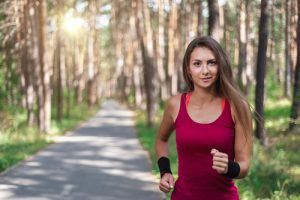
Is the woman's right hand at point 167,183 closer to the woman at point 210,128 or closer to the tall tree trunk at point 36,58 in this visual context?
the woman at point 210,128

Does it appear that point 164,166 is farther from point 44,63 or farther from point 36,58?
point 44,63

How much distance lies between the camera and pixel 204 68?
108 inches

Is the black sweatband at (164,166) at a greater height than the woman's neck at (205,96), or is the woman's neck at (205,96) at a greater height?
the woman's neck at (205,96)

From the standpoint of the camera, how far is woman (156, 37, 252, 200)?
268 cm

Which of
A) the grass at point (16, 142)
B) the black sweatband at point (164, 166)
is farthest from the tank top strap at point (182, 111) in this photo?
the grass at point (16, 142)

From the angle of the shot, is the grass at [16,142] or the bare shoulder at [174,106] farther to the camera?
the grass at [16,142]

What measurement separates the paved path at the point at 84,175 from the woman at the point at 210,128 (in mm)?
7287

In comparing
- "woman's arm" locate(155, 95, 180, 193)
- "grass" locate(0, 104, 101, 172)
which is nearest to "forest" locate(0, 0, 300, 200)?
"grass" locate(0, 104, 101, 172)

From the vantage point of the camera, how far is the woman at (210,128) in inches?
105

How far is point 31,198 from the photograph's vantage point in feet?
32.3

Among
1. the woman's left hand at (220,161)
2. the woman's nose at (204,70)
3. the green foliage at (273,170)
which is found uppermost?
A: the woman's nose at (204,70)

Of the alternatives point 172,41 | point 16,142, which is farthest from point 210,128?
point 172,41

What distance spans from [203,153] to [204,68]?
445 millimetres

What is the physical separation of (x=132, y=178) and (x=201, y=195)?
31.3 ft
